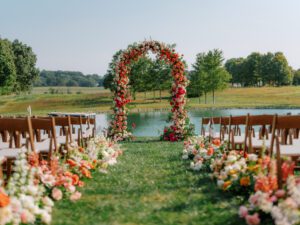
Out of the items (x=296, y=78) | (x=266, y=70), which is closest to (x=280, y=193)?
(x=266, y=70)

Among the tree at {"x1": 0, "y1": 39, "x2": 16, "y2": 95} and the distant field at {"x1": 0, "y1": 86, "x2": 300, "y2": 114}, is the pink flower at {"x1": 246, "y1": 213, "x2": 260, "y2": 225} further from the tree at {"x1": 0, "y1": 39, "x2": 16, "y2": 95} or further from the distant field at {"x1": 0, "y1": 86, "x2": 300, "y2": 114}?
the distant field at {"x1": 0, "y1": 86, "x2": 300, "y2": 114}

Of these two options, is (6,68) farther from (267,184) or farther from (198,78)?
(267,184)

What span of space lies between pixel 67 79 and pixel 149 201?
441 ft

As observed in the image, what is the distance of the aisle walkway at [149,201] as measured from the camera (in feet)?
15.5

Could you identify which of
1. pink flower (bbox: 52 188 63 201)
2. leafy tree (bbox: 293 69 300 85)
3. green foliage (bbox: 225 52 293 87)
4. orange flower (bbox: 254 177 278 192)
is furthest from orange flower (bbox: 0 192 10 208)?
leafy tree (bbox: 293 69 300 85)

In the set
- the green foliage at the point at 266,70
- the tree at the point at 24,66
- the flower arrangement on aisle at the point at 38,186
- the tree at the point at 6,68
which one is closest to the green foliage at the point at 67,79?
the green foliage at the point at 266,70

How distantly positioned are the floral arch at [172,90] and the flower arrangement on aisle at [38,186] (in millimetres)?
7965

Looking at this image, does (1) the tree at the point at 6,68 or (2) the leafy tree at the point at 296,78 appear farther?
(2) the leafy tree at the point at 296,78

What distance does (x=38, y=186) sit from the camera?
16.3 ft

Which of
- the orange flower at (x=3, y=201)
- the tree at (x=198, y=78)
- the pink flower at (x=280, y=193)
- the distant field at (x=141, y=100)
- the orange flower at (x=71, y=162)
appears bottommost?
the distant field at (x=141, y=100)

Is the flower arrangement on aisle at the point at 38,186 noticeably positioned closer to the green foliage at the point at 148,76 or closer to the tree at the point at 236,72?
the green foliage at the point at 148,76

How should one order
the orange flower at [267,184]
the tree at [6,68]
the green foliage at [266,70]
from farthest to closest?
the green foliage at [266,70] → the tree at [6,68] → the orange flower at [267,184]

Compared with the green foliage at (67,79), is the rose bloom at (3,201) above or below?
below

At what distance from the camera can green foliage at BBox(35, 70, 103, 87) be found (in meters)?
132
